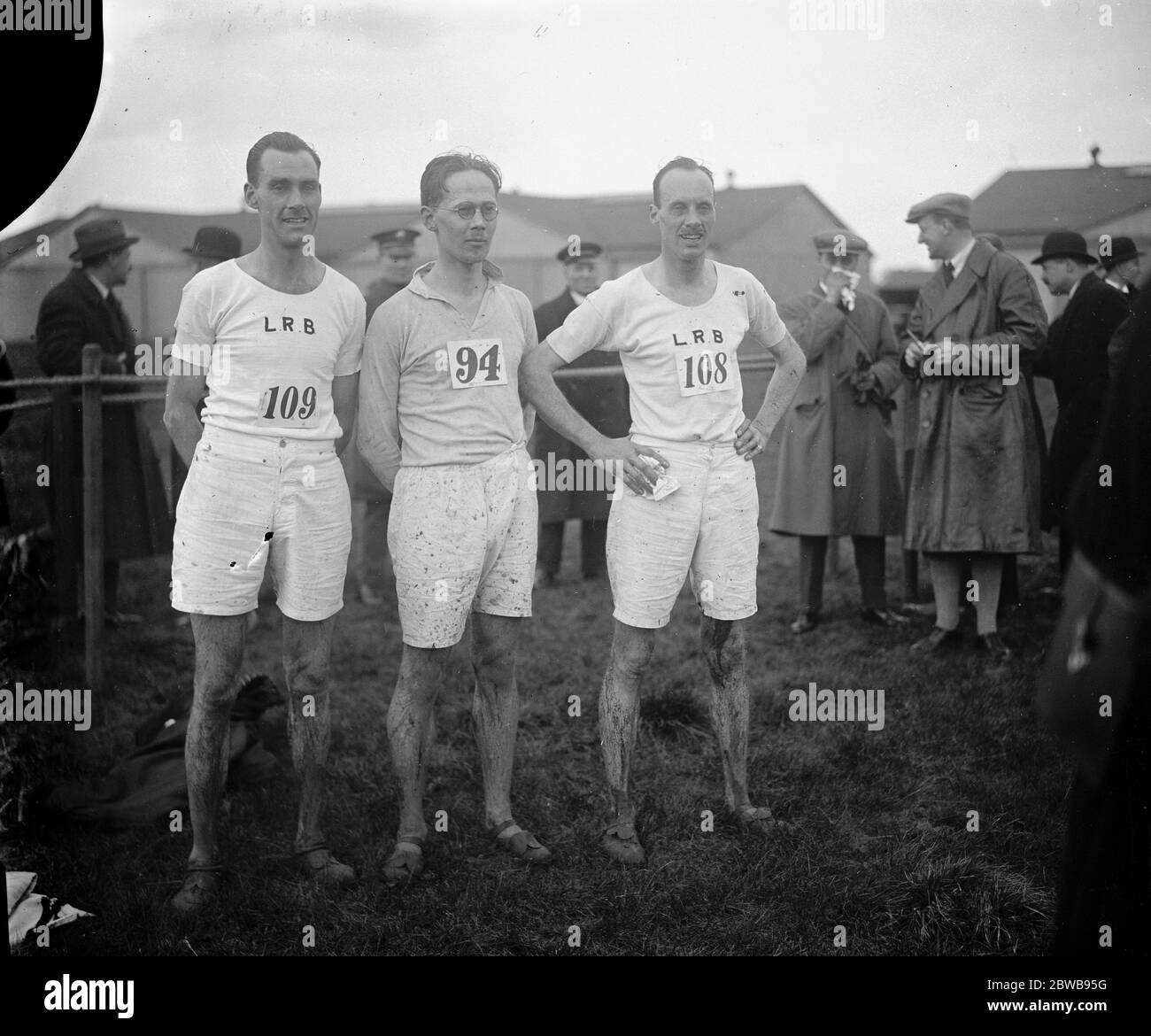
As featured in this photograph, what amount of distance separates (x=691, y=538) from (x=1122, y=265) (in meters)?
2.03

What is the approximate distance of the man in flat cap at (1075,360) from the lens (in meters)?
4.56

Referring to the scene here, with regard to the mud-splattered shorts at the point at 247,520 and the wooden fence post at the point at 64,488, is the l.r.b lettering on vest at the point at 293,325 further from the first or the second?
the wooden fence post at the point at 64,488

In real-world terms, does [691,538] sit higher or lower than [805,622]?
higher

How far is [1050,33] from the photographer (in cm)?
353

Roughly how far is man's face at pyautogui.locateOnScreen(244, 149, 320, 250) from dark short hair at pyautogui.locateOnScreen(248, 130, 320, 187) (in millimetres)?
12

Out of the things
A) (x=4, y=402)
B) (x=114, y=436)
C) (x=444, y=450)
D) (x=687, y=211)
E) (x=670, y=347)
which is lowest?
(x=444, y=450)

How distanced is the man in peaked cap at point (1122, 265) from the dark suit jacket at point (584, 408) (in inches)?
79.1

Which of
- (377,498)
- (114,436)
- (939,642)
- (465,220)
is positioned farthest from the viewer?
(377,498)

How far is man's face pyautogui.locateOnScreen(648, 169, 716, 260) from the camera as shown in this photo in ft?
11.6

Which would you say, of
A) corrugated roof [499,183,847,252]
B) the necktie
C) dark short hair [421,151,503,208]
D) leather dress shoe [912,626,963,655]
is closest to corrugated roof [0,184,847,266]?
corrugated roof [499,183,847,252]

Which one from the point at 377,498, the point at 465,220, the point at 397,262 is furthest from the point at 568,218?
the point at 377,498

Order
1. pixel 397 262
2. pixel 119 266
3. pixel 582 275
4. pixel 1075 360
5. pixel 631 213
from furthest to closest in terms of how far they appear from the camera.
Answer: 1. pixel 397 262
2. pixel 582 275
3. pixel 119 266
4. pixel 1075 360
5. pixel 631 213

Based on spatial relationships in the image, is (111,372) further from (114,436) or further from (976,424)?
(976,424)

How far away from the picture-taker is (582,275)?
214 inches
